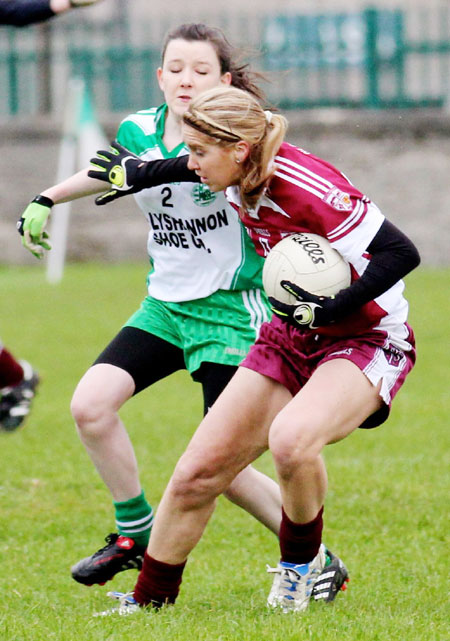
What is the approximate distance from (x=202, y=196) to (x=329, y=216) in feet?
2.87

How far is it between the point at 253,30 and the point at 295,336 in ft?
50.8

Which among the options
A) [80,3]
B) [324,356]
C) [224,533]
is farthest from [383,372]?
[80,3]

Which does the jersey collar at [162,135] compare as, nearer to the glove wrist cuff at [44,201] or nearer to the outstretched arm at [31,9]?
the glove wrist cuff at [44,201]

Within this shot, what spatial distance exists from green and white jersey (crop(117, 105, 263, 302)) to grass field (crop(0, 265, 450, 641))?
3.98 ft

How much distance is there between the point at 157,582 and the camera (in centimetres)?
424

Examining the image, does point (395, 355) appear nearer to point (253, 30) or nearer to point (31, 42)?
point (253, 30)

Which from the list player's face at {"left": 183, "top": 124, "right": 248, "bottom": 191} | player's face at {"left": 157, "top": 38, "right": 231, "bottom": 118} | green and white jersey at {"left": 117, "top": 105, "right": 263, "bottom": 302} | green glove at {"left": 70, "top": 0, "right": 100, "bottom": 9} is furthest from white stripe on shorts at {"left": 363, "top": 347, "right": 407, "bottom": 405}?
green glove at {"left": 70, "top": 0, "right": 100, "bottom": 9}

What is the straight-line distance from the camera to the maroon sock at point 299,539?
4176 millimetres

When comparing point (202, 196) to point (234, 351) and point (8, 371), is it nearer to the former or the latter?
point (234, 351)

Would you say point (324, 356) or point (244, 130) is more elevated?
point (244, 130)

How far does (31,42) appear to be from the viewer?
21531 millimetres

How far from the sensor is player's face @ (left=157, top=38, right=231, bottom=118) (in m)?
4.68

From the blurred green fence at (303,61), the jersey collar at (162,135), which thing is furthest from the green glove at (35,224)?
the blurred green fence at (303,61)

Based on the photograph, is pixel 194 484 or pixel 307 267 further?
pixel 194 484
